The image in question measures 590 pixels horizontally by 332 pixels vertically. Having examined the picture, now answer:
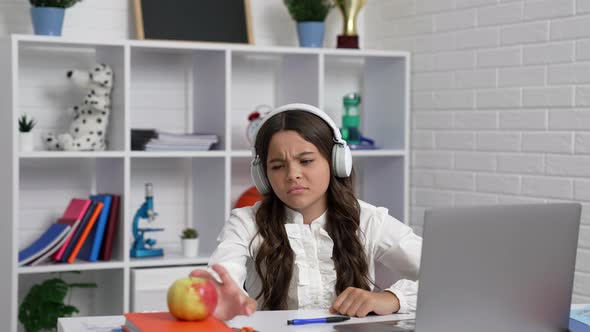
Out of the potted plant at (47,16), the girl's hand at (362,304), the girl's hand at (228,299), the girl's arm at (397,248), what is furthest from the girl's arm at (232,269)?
the potted plant at (47,16)

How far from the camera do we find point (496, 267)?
156cm

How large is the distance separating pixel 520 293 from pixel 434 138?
2.42 metres

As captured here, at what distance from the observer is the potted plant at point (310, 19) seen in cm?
399

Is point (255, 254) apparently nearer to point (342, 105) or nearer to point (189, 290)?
point (189, 290)

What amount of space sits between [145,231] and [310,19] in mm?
1200

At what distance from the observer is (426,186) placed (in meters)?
4.04

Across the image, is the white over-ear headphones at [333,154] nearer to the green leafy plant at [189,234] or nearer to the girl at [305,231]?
the girl at [305,231]

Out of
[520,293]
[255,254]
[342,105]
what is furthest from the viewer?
[342,105]

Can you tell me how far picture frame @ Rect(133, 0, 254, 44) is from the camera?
3781 mm

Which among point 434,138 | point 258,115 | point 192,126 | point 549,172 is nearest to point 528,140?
point 549,172

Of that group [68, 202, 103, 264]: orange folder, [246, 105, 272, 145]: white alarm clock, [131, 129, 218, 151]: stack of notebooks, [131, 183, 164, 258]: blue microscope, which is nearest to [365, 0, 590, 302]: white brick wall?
[246, 105, 272, 145]: white alarm clock

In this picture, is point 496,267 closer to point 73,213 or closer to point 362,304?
point 362,304

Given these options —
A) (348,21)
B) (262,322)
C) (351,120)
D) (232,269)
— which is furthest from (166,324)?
(348,21)

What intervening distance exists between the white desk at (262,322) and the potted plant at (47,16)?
193 centimetres
